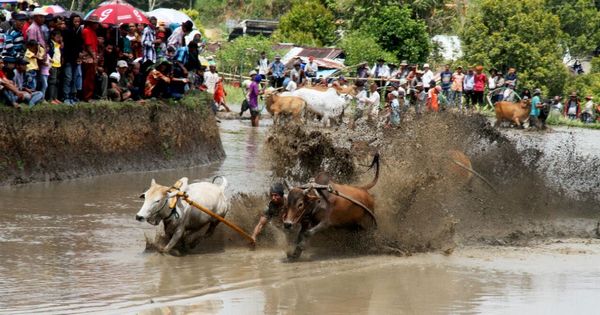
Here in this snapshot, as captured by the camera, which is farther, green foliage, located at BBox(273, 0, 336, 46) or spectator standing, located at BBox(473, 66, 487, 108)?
green foliage, located at BBox(273, 0, 336, 46)

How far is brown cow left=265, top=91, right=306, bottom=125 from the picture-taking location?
29266 millimetres

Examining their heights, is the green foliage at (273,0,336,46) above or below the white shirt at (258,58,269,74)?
above

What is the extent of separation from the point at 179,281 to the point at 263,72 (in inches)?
1105

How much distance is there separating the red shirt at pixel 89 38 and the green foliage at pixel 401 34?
26.6 metres

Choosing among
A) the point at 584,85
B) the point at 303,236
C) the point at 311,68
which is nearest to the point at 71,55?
the point at 303,236

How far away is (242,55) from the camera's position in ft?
148

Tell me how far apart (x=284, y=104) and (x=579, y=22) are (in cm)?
2555

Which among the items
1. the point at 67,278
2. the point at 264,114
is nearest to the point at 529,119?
the point at 264,114

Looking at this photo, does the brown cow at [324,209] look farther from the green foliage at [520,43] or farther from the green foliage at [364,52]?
the green foliage at [364,52]

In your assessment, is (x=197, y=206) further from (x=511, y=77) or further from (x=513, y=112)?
(x=511, y=77)

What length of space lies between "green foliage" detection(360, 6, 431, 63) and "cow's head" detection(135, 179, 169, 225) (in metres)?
33.0

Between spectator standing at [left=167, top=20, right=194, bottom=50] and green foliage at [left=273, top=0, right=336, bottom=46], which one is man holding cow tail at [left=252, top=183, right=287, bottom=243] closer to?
spectator standing at [left=167, top=20, right=194, bottom=50]

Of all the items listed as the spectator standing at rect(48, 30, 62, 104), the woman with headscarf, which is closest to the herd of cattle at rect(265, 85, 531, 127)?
the woman with headscarf

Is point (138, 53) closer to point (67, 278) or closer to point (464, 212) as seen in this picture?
point (464, 212)
